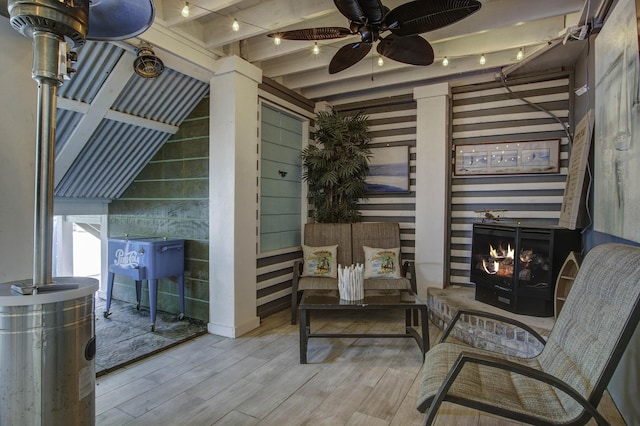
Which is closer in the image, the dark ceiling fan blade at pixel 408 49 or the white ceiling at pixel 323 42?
the dark ceiling fan blade at pixel 408 49

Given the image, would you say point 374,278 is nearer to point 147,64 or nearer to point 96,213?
point 147,64

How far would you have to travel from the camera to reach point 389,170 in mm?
4504

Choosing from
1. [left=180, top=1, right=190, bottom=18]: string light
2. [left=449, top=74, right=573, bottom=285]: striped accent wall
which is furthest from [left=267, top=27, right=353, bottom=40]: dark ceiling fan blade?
[left=449, top=74, right=573, bottom=285]: striped accent wall

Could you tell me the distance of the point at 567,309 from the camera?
1782 millimetres

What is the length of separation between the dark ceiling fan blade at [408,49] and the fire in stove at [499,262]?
6.07ft

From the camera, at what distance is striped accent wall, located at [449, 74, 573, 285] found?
3.72 m

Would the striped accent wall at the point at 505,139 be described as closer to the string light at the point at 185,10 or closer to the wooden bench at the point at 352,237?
the wooden bench at the point at 352,237

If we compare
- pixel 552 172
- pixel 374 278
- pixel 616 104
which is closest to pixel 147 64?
pixel 374 278

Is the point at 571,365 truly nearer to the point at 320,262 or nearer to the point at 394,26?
the point at 394,26

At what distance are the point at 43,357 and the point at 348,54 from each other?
8.28 feet

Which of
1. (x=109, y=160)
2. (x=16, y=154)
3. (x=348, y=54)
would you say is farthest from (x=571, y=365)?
(x=109, y=160)

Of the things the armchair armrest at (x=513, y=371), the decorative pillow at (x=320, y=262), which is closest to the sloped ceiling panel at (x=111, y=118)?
the decorative pillow at (x=320, y=262)

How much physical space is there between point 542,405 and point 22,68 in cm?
307

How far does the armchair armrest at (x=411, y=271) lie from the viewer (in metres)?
3.64
